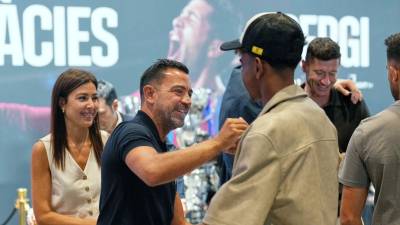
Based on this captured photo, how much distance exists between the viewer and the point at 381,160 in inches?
101

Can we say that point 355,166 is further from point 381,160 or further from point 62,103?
point 62,103

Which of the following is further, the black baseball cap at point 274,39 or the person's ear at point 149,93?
the person's ear at point 149,93

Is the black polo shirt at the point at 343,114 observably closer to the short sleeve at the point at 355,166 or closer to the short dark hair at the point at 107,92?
the short sleeve at the point at 355,166

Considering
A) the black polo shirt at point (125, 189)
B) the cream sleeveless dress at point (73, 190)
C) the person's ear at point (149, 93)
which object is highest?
the person's ear at point (149, 93)

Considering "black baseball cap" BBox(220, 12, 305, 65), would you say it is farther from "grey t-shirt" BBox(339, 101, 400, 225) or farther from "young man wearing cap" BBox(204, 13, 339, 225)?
"grey t-shirt" BBox(339, 101, 400, 225)

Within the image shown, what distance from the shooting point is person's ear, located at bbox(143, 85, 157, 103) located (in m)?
2.66

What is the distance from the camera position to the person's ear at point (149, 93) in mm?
2656

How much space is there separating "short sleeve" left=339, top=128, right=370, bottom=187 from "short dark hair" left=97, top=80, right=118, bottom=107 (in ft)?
8.84

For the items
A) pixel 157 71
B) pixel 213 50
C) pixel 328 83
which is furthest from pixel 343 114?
pixel 213 50

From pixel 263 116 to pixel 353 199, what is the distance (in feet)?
2.77

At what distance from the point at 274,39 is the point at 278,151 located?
30 centimetres

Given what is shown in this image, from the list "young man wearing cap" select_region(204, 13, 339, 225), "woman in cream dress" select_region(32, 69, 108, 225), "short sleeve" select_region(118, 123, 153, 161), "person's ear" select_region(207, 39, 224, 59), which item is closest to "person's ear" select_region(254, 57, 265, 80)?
"young man wearing cap" select_region(204, 13, 339, 225)

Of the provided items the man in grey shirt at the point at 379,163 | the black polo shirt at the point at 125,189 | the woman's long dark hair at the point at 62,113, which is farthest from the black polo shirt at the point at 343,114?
the black polo shirt at the point at 125,189

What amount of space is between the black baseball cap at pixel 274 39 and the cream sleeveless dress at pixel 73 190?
4.85 ft
